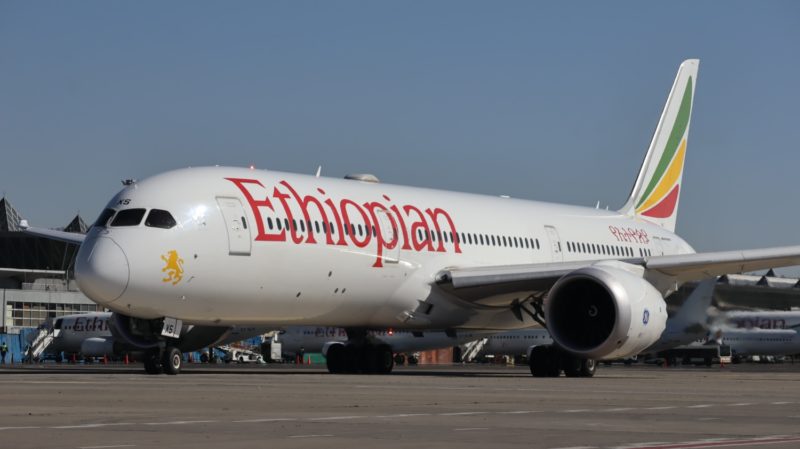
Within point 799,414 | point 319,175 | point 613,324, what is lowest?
point 799,414

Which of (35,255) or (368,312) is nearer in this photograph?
(368,312)

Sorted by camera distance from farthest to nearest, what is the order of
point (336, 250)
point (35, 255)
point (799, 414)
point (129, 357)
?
point (35, 255) < point (129, 357) < point (336, 250) < point (799, 414)

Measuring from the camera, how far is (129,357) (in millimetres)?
64875

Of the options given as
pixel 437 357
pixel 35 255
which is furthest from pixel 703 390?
pixel 35 255

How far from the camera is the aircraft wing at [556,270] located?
2922 cm

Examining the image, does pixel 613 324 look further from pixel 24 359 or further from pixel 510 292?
pixel 24 359

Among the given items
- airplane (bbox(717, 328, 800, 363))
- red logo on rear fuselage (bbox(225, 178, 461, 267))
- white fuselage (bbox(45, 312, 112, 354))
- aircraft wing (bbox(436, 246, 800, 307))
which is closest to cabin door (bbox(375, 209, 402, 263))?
red logo on rear fuselage (bbox(225, 178, 461, 267))

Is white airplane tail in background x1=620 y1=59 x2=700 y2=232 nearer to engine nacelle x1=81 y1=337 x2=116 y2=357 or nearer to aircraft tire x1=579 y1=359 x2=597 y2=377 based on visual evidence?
aircraft tire x1=579 y1=359 x2=597 y2=377

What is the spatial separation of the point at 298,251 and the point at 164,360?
3.34 m

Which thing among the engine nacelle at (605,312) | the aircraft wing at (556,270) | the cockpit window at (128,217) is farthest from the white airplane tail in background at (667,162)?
the cockpit window at (128,217)

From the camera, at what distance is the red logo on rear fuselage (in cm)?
2636

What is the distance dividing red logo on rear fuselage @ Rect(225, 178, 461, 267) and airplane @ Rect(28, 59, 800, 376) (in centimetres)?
3

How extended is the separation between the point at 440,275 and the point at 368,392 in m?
11.3

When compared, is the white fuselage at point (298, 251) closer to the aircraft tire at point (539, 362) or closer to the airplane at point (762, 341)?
the aircraft tire at point (539, 362)
